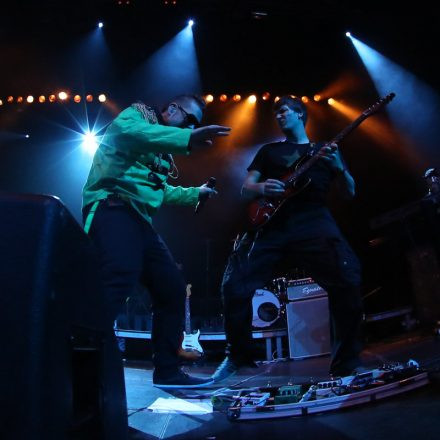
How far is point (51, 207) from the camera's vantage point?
65 cm

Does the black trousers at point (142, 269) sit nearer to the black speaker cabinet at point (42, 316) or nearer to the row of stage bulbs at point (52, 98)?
the black speaker cabinet at point (42, 316)

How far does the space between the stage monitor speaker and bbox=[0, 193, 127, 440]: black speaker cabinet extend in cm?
588

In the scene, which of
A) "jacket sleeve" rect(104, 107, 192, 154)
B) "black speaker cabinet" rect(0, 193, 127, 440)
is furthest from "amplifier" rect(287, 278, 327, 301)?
"black speaker cabinet" rect(0, 193, 127, 440)

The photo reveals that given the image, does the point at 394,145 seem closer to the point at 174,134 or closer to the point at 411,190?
the point at 411,190

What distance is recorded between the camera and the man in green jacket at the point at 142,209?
2.14 meters

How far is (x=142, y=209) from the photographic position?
2420mm

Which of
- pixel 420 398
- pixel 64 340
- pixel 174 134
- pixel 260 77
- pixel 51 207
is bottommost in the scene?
pixel 420 398

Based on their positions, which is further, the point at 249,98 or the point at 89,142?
A: the point at 89,142

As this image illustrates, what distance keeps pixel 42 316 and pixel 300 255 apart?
2.56 meters

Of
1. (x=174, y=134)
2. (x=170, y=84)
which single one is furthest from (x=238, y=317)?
(x=170, y=84)

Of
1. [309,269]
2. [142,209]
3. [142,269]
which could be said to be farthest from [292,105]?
[142,269]

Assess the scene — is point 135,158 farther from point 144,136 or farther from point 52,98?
point 52,98

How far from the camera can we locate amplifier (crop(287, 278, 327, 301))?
653cm

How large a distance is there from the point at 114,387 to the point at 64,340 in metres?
0.38
